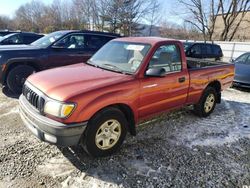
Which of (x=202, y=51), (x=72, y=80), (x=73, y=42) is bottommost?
(x=72, y=80)

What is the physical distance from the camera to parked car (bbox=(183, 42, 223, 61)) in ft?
37.1

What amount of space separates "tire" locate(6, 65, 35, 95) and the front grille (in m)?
2.99

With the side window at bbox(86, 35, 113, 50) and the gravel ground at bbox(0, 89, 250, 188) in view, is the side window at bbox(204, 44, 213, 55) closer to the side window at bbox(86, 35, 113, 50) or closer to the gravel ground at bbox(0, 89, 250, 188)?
the side window at bbox(86, 35, 113, 50)

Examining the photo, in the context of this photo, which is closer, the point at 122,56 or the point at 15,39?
the point at 122,56

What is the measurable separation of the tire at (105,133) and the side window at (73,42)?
4.24 metres

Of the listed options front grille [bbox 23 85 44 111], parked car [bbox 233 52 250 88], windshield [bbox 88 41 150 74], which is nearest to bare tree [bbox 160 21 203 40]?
parked car [bbox 233 52 250 88]

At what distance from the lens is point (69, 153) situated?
11.6 ft

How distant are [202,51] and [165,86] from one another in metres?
8.76

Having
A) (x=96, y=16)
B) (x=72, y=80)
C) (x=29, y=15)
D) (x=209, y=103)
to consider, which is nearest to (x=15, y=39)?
(x=72, y=80)

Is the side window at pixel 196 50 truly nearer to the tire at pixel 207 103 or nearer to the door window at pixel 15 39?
the tire at pixel 207 103

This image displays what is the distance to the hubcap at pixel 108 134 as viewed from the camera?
10.8 feet

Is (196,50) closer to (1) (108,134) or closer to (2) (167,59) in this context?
(2) (167,59)

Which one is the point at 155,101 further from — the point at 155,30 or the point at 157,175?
the point at 155,30

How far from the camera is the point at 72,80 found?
3.30 metres
